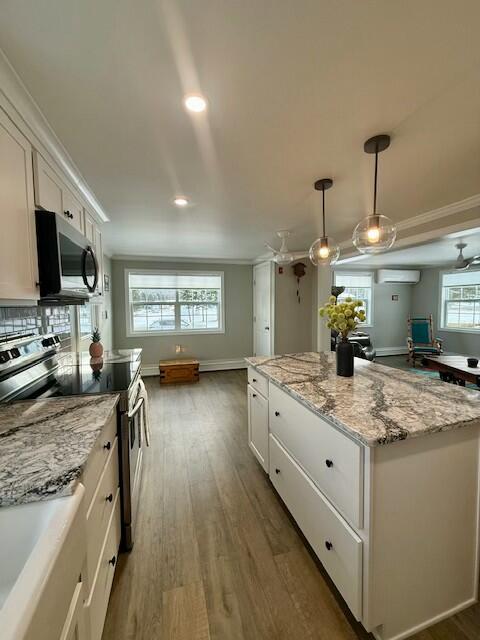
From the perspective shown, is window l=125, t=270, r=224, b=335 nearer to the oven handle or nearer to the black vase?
the oven handle

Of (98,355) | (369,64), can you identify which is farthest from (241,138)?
(98,355)

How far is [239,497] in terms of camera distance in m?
2.03

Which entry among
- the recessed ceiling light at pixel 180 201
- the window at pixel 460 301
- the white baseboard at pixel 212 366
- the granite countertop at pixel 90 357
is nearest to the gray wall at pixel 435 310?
the window at pixel 460 301

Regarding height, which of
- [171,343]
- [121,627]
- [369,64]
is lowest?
[121,627]

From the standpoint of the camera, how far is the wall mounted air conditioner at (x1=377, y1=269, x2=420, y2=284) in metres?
6.79

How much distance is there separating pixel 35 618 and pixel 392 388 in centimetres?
172

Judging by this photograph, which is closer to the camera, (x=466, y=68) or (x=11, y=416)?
(x=466, y=68)

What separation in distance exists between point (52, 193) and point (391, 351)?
7.71m

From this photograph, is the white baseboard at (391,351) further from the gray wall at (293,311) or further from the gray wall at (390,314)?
the gray wall at (293,311)

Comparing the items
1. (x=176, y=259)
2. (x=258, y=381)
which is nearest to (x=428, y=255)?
(x=176, y=259)

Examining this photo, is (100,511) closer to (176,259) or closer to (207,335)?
(207,335)

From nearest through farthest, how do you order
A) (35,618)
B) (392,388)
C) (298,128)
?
(35,618)
(298,128)
(392,388)

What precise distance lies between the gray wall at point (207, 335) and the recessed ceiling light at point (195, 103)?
4262mm

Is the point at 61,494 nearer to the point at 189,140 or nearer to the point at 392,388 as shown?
the point at 392,388
